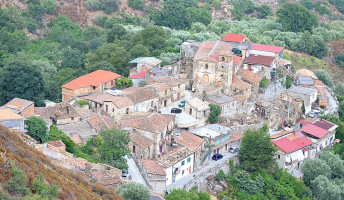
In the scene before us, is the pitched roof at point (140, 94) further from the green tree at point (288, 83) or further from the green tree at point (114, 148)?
the green tree at point (288, 83)

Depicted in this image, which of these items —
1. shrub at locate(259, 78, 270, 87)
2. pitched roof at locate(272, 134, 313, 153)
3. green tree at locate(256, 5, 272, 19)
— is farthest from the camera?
green tree at locate(256, 5, 272, 19)

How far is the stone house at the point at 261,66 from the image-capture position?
62.9 m

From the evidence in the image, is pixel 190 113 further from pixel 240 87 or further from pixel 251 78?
pixel 251 78

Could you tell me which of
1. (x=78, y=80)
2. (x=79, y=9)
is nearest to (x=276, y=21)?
(x=79, y=9)

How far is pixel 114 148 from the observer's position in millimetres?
39656

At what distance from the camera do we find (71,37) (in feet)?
275

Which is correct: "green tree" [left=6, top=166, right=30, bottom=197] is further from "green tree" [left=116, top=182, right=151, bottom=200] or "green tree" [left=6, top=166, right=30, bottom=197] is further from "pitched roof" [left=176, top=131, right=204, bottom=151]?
"pitched roof" [left=176, top=131, right=204, bottom=151]

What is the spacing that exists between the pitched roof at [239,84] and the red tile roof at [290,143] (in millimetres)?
8313

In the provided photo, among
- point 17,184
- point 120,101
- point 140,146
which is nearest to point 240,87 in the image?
point 120,101

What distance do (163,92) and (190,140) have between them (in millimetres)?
8599

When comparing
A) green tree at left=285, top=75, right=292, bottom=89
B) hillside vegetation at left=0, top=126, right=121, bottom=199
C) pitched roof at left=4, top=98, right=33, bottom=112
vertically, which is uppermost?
hillside vegetation at left=0, top=126, right=121, bottom=199

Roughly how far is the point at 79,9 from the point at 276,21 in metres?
36.8

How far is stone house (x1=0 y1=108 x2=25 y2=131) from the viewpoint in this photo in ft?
130

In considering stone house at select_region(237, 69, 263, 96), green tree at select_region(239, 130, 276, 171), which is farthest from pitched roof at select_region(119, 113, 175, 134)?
stone house at select_region(237, 69, 263, 96)
